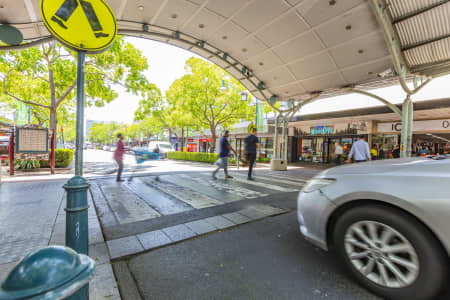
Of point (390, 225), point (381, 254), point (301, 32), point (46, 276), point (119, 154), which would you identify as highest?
point (301, 32)

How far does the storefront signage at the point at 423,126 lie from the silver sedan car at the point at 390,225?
16080 mm

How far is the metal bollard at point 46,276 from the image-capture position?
69 cm

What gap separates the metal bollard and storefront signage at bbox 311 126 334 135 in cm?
1953

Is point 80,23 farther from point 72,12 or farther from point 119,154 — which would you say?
point 119,154

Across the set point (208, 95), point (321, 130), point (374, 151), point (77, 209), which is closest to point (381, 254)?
point (77, 209)

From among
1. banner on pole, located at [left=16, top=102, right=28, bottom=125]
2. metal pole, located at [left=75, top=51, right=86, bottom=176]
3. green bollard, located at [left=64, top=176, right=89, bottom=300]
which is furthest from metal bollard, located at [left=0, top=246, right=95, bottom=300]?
Answer: banner on pole, located at [left=16, top=102, right=28, bottom=125]

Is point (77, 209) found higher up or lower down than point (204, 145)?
lower down

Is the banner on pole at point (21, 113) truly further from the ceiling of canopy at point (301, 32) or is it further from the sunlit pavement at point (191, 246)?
the sunlit pavement at point (191, 246)

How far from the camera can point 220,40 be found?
842cm

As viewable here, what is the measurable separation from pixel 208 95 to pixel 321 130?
10.3 meters

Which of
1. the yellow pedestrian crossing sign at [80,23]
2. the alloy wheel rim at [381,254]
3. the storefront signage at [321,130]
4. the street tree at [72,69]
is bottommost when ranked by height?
the alloy wheel rim at [381,254]

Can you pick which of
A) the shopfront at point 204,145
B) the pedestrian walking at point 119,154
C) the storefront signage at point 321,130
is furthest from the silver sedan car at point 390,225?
the shopfront at point 204,145

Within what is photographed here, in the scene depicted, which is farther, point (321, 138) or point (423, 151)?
point (321, 138)

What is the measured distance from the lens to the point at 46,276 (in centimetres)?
74
